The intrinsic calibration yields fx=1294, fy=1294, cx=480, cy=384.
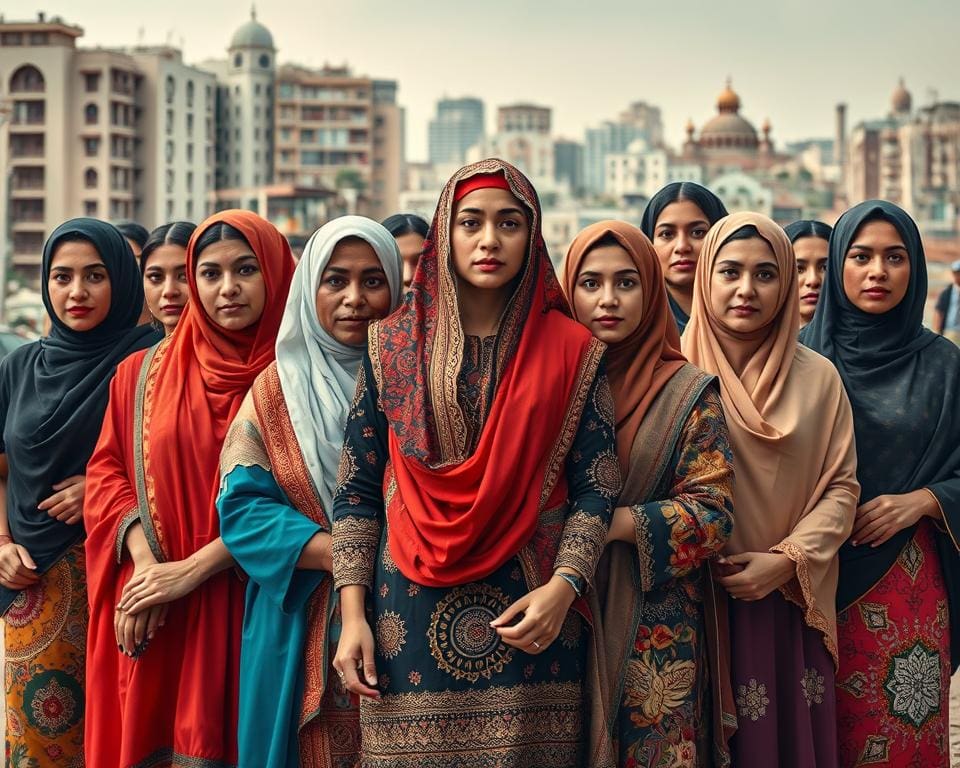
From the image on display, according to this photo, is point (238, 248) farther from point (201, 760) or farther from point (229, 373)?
point (201, 760)

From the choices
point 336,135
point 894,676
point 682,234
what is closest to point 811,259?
point 682,234

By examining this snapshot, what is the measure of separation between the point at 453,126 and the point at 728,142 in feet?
239

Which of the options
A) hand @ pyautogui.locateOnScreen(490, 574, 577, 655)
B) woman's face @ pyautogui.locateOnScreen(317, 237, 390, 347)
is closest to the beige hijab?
hand @ pyautogui.locateOnScreen(490, 574, 577, 655)

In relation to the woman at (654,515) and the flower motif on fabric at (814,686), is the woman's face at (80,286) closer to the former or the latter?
the woman at (654,515)

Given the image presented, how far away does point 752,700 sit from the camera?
2.46 meters

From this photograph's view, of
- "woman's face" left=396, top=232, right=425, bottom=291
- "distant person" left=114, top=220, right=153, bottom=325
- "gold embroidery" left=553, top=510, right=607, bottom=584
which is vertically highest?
"distant person" left=114, top=220, right=153, bottom=325

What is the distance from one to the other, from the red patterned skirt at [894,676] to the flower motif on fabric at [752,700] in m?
0.27

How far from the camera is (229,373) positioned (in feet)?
8.57

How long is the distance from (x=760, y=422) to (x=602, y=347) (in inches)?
16.2

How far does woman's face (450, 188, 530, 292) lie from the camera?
2240mm

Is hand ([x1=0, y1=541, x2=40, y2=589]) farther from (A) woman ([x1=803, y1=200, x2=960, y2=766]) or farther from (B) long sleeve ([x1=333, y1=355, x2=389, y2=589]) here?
(A) woman ([x1=803, y1=200, x2=960, y2=766])

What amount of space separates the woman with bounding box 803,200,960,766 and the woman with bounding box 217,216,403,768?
40.0 inches

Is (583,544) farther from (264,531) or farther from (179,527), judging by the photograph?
(179,527)

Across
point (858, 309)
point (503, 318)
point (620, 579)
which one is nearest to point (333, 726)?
point (620, 579)
